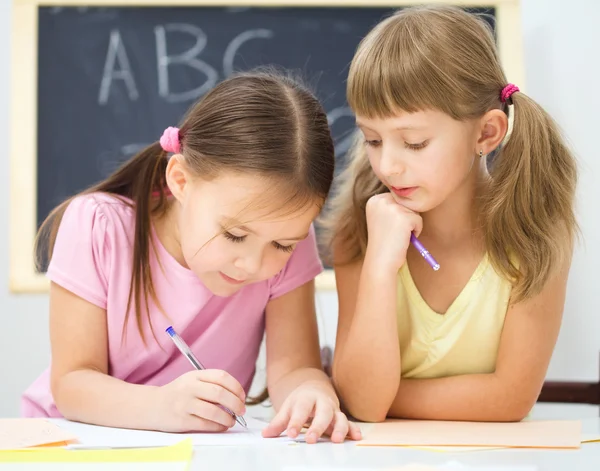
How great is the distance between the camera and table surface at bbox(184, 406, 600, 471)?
67 centimetres

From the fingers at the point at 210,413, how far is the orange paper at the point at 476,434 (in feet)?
0.56

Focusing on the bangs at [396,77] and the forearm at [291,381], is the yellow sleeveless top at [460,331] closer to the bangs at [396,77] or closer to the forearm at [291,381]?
the forearm at [291,381]

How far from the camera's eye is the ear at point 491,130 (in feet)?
3.48

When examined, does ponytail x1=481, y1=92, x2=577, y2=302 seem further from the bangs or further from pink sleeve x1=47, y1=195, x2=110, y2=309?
pink sleeve x1=47, y1=195, x2=110, y2=309

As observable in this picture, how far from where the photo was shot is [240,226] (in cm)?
97

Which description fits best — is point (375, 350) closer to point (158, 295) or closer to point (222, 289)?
point (222, 289)

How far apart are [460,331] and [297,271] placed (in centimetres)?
26

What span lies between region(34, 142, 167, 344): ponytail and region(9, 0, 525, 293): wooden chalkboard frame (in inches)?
31.8

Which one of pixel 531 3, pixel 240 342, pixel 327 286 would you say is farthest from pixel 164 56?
pixel 240 342

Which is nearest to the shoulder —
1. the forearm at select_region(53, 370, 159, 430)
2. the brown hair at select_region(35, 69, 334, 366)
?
the brown hair at select_region(35, 69, 334, 366)

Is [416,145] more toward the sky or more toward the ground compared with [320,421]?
more toward the sky

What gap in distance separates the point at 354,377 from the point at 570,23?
1439 millimetres

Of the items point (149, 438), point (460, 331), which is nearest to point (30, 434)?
point (149, 438)

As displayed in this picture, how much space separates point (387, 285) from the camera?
1043 millimetres
